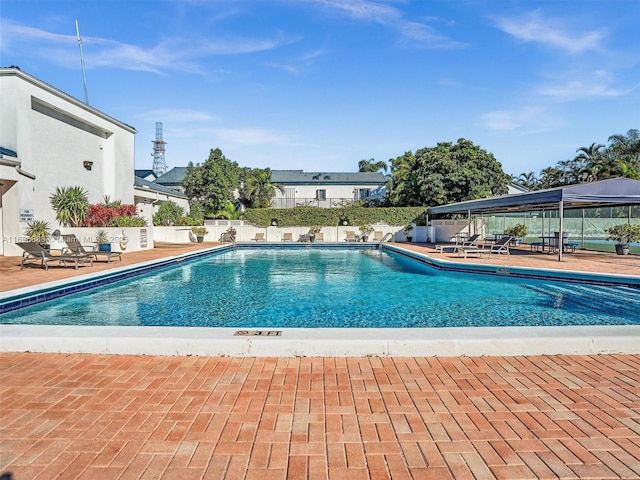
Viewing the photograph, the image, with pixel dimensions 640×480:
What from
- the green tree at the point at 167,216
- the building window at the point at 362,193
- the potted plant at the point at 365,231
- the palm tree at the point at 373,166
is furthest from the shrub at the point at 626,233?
the palm tree at the point at 373,166

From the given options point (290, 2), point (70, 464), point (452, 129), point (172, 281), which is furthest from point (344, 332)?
point (452, 129)

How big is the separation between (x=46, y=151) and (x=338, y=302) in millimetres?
13681

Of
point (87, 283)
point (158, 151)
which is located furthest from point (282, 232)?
point (158, 151)

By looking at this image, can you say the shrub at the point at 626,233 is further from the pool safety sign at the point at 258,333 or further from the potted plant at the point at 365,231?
the pool safety sign at the point at 258,333

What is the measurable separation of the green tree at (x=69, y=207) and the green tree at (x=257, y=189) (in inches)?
591

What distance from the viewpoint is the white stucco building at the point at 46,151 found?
42.6 feet

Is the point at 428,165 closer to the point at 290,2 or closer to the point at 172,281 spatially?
the point at 290,2

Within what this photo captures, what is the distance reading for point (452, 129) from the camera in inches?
1152

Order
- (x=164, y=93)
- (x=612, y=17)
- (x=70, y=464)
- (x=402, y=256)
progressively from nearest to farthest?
(x=70, y=464) < (x=612, y=17) < (x=402, y=256) < (x=164, y=93)

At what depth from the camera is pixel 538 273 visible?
33.4ft

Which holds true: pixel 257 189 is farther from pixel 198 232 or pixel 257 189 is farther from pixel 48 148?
pixel 48 148

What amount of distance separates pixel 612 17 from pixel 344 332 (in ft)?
40.9

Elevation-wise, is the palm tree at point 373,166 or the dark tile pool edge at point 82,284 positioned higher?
the palm tree at point 373,166

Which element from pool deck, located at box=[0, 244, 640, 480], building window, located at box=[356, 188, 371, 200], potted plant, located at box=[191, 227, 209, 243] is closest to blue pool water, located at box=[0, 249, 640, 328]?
pool deck, located at box=[0, 244, 640, 480]
